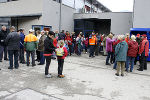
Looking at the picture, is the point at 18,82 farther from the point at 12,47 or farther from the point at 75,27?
the point at 75,27

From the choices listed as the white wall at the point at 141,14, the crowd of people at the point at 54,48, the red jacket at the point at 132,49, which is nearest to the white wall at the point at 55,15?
the crowd of people at the point at 54,48

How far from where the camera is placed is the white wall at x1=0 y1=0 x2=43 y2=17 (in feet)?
44.0

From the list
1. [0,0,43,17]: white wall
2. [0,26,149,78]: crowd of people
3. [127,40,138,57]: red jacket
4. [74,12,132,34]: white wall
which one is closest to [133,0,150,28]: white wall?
[74,12,132,34]: white wall

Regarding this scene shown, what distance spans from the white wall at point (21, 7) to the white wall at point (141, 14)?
319 inches

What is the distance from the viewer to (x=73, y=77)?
20.0 ft

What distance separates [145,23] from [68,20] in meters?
8.11

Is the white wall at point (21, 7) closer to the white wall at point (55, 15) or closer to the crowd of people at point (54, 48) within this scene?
the white wall at point (55, 15)

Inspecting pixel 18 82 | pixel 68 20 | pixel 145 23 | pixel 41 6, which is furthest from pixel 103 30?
pixel 18 82

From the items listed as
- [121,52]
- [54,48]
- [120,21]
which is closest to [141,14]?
[120,21]

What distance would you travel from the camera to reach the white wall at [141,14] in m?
11.8

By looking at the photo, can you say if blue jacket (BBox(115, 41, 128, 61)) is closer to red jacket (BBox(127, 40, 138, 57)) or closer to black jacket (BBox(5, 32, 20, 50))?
red jacket (BBox(127, 40, 138, 57))

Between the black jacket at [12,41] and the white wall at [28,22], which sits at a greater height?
the white wall at [28,22]

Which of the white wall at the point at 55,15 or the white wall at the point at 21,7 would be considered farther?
the white wall at the point at 55,15

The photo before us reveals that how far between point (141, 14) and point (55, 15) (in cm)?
776
